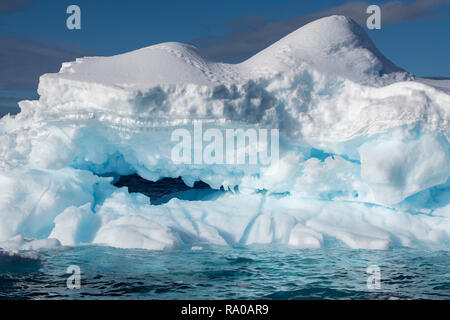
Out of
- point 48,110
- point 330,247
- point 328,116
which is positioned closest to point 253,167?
point 328,116

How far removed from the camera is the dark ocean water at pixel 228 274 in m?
5.43

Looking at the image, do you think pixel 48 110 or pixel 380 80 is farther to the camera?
pixel 380 80

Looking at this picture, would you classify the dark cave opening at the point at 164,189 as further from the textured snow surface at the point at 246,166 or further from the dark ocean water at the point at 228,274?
the dark ocean water at the point at 228,274

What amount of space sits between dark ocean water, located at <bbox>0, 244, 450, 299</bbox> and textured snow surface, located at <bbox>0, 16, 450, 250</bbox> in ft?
2.07

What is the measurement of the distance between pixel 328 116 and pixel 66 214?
539 cm

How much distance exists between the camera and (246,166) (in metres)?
9.67

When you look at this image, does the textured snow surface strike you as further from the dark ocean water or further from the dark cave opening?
the dark cave opening

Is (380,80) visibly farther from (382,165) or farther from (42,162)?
(42,162)

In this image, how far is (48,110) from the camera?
916 centimetres
